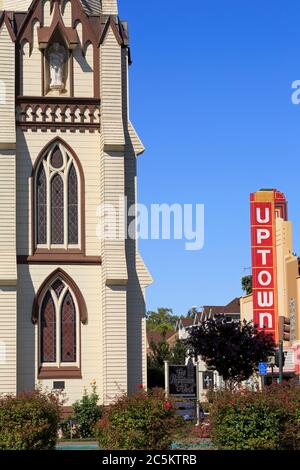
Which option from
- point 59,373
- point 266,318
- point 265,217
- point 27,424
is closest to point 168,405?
point 27,424

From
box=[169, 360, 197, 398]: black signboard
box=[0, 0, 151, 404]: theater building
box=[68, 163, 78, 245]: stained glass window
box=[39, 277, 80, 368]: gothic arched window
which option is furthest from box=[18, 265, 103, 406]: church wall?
box=[169, 360, 197, 398]: black signboard

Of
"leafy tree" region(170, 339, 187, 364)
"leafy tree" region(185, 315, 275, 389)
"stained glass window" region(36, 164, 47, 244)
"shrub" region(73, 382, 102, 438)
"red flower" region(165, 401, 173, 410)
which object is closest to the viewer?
"red flower" region(165, 401, 173, 410)

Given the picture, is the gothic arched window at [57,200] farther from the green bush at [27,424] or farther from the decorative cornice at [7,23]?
the green bush at [27,424]

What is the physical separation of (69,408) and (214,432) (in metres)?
15.3

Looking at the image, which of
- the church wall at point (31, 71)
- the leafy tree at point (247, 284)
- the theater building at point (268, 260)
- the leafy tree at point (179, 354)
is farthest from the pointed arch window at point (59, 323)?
the leafy tree at point (247, 284)

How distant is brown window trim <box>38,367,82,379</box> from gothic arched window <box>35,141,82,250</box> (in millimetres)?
Answer: 4491

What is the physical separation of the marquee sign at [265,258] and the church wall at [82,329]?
34.1m

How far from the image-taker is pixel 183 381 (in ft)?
137

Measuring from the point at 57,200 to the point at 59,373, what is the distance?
6.48 meters

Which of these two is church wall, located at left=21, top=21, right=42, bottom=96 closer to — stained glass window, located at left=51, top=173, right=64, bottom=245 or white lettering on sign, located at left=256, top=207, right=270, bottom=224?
stained glass window, located at left=51, top=173, right=64, bottom=245

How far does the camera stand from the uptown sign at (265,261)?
7338 centimetres

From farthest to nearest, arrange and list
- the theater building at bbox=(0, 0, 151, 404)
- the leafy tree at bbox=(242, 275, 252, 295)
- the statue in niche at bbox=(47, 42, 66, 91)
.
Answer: the leafy tree at bbox=(242, 275, 252, 295)
the statue in niche at bbox=(47, 42, 66, 91)
the theater building at bbox=(0, 0, 151, 404)

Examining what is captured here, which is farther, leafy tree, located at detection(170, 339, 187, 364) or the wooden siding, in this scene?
leafy tree, located at detection(170, 339, 187, 364)

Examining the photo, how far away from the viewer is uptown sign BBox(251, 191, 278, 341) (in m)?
73.4
